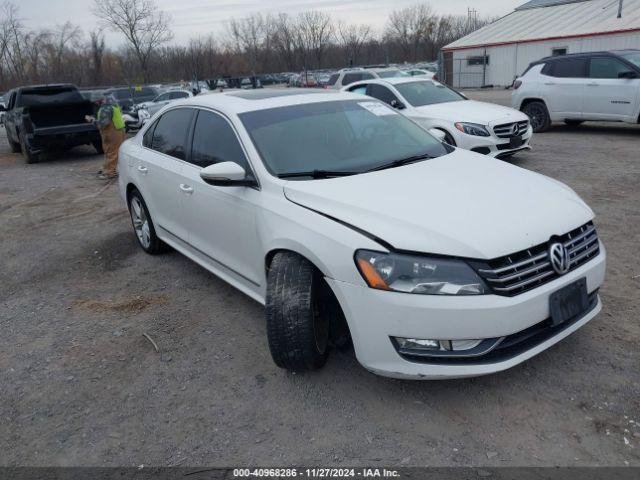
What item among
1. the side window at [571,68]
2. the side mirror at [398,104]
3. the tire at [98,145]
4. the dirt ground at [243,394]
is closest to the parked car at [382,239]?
the dirt ground at [243,394]

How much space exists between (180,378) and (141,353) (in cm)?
50

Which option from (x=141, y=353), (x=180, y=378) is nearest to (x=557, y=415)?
(x=180, y=378)

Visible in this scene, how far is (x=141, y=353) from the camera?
364cm

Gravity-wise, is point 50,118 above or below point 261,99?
below

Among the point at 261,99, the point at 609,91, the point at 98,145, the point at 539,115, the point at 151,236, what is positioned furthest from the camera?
the point at 98,145

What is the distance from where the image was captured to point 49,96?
13422 millimetres

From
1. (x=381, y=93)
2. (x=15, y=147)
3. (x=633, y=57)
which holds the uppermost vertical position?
(x=633, y=57)

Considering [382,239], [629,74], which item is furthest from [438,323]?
[629,74]

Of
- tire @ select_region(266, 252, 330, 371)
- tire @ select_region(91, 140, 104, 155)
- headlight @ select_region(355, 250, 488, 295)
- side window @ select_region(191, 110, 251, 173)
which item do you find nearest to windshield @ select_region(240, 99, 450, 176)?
side window @ select_region(191, 110, 251, 173)

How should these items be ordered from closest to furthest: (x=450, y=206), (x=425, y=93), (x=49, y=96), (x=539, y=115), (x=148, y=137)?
(x=450, y=206)
(x=148, y=137)
(x=425, y=93)
(x=539, y=115)
(x=49, y=96)

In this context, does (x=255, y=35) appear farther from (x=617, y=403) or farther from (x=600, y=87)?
(x=617, y=403)

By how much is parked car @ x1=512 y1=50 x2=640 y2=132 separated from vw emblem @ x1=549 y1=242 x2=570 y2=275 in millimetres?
9294

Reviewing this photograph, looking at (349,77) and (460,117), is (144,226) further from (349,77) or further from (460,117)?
(349,77)

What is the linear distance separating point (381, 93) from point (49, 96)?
889 centimetres
